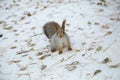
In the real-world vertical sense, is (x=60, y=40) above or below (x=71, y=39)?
above

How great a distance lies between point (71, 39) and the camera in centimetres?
482

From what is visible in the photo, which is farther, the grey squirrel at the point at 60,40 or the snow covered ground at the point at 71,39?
the grey squirrel at the point at 60,40

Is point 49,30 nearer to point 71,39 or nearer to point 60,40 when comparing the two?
point 71,39

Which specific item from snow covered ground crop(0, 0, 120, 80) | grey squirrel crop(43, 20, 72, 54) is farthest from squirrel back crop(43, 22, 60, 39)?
grey squirrel crop(43, 20, 72, 54)

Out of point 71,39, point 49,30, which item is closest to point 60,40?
point 71,39

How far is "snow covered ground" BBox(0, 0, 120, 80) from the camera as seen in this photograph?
3.55 m

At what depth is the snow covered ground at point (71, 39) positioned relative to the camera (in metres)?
3.55

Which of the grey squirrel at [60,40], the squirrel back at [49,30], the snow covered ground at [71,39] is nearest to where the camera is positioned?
the snow covered ground at [71,39]

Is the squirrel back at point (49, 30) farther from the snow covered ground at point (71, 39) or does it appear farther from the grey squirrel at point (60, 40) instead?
the grey squirrel at point (60, 40)

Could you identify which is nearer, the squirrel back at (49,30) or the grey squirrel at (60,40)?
the grey squirrel at (60,40)

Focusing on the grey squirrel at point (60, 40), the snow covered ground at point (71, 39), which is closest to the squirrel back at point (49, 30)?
the snow covered ground at point (71, 39)

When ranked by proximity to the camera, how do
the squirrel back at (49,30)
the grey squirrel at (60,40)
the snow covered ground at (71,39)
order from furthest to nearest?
the squirrel back at (49,30)
the grey squirrel at (60,40)
the snow covered ground at (71,39)

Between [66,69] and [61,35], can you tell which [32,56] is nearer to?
[61,35]

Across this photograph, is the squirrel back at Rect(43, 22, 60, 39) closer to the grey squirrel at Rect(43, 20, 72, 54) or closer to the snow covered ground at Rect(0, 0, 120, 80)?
the snow covered ground at Rect(0, 0, 120, 80)
